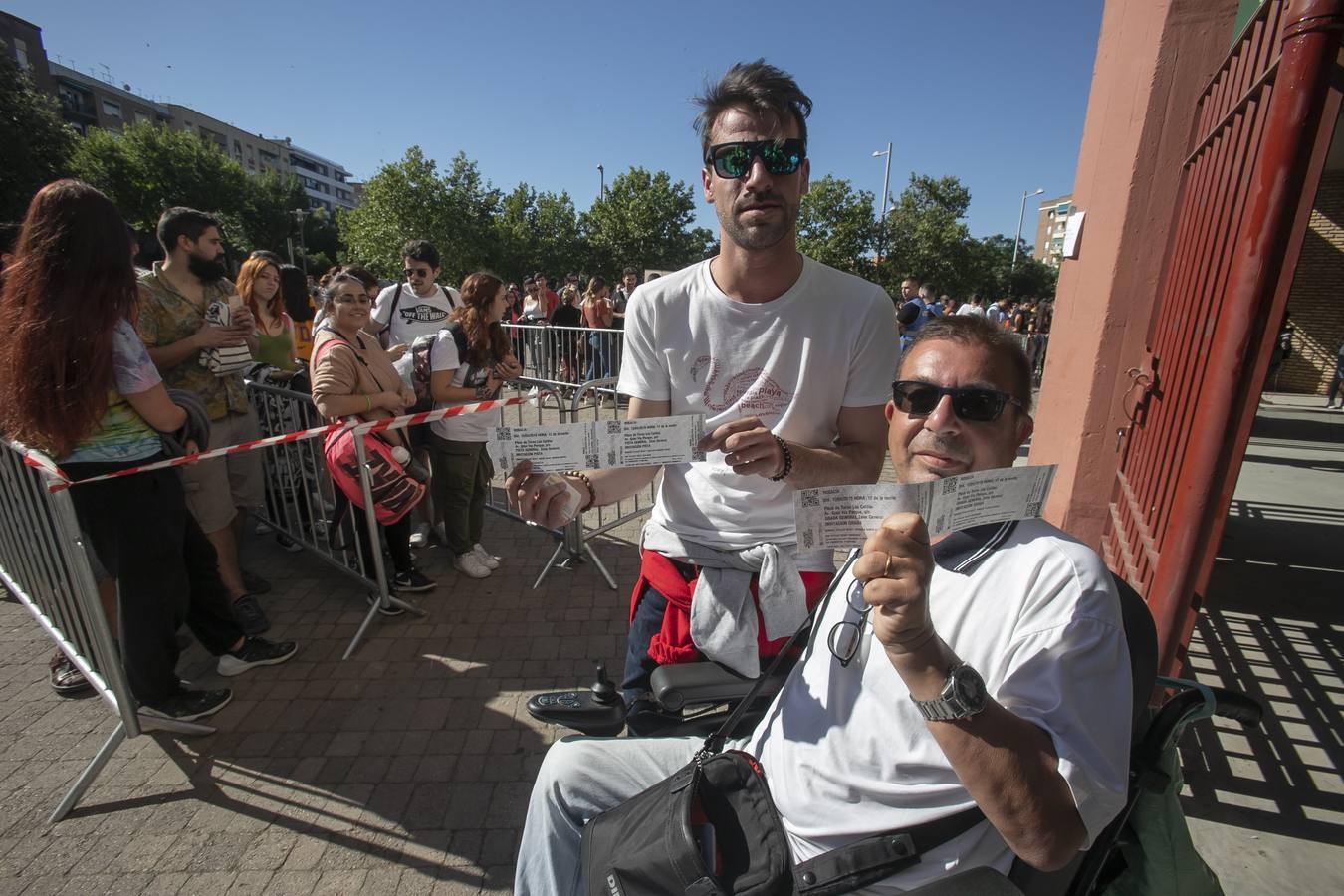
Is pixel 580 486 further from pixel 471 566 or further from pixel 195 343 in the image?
pixel 471 566

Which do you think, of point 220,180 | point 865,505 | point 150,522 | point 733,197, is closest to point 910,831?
point 865,505

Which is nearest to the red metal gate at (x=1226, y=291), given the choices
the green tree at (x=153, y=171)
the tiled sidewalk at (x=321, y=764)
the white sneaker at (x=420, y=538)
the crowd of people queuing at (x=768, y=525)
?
the crowd of people queuing at (x=768, y=525)

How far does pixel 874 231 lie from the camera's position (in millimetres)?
41875

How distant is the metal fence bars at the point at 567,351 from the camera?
1052 centimetres

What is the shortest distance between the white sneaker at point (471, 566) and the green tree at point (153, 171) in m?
49.6

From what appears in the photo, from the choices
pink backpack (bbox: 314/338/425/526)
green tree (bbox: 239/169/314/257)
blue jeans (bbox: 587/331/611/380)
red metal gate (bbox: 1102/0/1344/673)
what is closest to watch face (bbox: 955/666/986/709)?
red metal gate (bbox: 1102/0/1344/673)

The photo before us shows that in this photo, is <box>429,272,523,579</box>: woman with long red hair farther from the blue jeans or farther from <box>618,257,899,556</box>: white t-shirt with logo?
the blue jeans

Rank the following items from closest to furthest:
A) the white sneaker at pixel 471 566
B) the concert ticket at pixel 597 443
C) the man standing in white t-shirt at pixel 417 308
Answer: the concert ticket at pixel 597 443 < the white sneaker at pixel 471 566 < the man standing in white t-shirt at pixel 417 308

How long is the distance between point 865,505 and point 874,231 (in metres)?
44.8

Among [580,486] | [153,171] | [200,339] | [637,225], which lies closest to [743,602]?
[580,486]

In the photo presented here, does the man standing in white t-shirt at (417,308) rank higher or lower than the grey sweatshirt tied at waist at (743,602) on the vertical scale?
higher

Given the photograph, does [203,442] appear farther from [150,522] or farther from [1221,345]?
[1221,345]

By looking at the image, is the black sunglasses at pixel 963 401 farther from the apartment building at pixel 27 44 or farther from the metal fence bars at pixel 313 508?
the apartment building at pixel 27 44

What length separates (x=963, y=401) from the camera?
146cm
